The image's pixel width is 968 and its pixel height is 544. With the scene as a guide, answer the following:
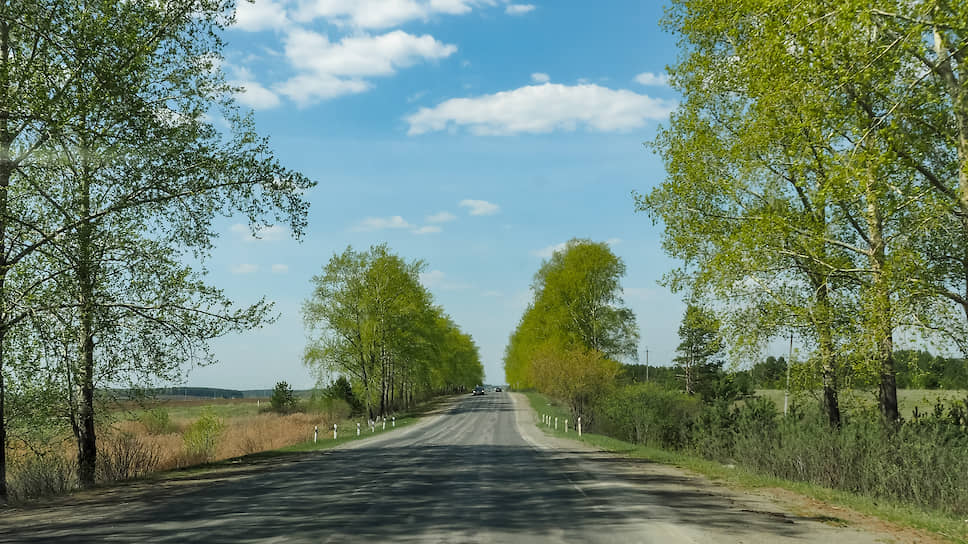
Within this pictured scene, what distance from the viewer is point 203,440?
24.8 m

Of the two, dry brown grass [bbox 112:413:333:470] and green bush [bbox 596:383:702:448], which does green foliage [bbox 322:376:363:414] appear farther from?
green bush [bbox 596:383:702:448]

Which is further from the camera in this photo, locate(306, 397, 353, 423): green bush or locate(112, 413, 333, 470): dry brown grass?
locate(306, 397, 353, 423): green bush

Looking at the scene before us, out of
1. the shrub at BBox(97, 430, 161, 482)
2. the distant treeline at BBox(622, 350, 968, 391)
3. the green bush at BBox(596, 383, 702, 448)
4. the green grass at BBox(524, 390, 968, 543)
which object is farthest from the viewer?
the green bush at BBox(596, 383, 702, 448)

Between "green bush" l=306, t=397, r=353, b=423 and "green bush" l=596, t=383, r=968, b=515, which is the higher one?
"green bush" l=596, t=383, r=968, b=515

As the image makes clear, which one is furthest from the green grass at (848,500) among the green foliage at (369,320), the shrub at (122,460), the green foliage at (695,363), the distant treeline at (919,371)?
the green foliage at (695,363)

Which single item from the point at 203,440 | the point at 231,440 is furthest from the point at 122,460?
the point at 231,440

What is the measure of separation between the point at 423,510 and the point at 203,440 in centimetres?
1775

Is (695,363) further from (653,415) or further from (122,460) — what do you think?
(122,460)

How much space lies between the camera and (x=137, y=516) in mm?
9797

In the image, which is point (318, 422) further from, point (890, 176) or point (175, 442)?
point (890, 176)

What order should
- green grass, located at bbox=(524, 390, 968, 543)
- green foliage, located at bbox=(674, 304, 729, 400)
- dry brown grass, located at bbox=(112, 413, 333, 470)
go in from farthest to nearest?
green foliage, located at bbox=(674, 304, 729, 400)
dry brown grass, located at bbox=(112, 413, 333, 470)
green grass, located at bbox=(524, 390, 968, 543)

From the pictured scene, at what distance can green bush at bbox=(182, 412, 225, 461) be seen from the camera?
2129 cm

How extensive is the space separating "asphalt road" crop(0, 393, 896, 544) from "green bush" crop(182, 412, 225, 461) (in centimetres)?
572

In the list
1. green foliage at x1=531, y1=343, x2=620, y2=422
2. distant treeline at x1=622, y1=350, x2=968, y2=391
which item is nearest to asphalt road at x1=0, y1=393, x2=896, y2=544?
distant treeline at x1=622, y1=350, x2=968, y2=391
